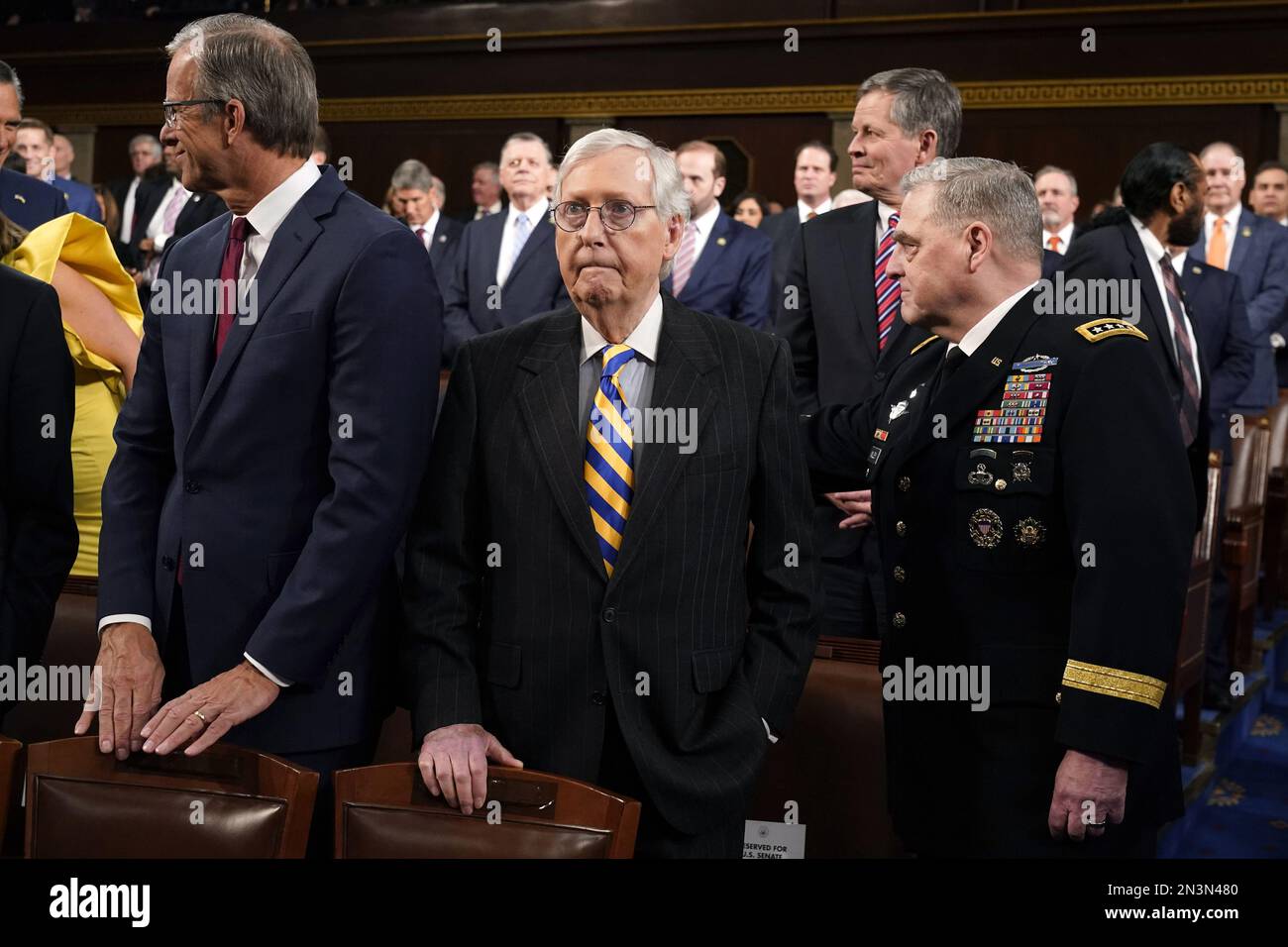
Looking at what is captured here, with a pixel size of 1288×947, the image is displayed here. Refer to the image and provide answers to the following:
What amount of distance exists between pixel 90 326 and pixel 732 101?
6860 millimetres

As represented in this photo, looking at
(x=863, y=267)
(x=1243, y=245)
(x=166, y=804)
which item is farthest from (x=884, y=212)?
(x=1243, y=245)

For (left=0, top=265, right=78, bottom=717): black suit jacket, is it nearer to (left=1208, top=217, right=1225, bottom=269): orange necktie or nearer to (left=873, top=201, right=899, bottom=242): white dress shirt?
(left=873, top=201, right=899, bottom=242): white dress shirt

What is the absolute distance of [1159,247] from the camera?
11.4 feet

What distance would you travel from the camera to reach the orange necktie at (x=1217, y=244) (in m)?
6.23

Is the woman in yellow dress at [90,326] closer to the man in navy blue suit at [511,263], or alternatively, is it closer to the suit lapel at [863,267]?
the suit lapel at [863,267]

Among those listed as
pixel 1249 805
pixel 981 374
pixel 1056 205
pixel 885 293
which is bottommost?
pixel 1249 805

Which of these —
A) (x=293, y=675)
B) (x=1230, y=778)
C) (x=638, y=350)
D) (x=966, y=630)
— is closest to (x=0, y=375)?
(x=293, y=675)

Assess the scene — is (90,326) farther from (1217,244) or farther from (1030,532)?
(1217,244)

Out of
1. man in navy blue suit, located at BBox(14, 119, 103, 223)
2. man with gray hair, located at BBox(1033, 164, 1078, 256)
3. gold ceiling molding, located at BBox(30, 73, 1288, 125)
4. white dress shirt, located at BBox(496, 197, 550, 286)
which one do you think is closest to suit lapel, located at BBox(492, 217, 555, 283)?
white dress shirt, located at BBox(496, 197, 550, 286)

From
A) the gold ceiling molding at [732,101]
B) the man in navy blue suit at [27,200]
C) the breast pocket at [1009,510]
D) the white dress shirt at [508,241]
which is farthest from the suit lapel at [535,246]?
the gold ceiling molding at [732,101]

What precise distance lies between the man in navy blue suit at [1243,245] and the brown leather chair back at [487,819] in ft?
17.0

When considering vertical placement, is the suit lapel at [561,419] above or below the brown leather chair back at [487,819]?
above

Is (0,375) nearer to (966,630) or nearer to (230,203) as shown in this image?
(230,203)

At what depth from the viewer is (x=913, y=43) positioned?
8.14 metres
